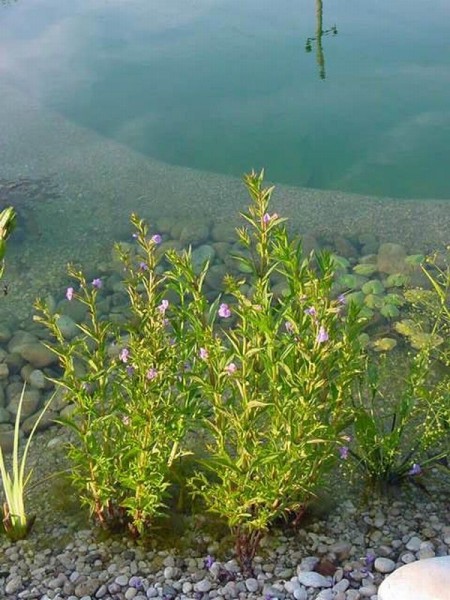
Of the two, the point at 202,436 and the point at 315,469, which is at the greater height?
the point at 315,469

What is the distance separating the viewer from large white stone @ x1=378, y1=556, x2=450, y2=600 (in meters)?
1.67

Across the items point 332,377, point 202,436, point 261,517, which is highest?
point 332,377

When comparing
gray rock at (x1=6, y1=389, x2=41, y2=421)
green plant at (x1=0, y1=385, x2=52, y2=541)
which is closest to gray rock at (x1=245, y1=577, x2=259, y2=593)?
green plant at (x1=0, y1=385, x2=52, y2=541)

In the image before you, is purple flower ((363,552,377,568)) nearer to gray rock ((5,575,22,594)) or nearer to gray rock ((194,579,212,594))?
gray rock ((194,579,212,594))

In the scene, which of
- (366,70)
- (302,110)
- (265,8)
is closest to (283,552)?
(302,110)

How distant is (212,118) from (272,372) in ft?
13.7

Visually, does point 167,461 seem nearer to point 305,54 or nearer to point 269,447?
point 269,447

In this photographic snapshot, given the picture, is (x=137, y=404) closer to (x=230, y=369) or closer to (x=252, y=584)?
(x=230, y=369)

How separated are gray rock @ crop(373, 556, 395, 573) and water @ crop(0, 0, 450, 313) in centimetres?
216

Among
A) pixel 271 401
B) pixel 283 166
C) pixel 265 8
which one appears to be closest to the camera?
pixel 271 401

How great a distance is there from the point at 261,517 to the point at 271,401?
29 centimetres

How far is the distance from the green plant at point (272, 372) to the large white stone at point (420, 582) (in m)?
0.31

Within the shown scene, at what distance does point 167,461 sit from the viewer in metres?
2.04

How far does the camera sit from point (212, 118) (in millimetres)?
5688
